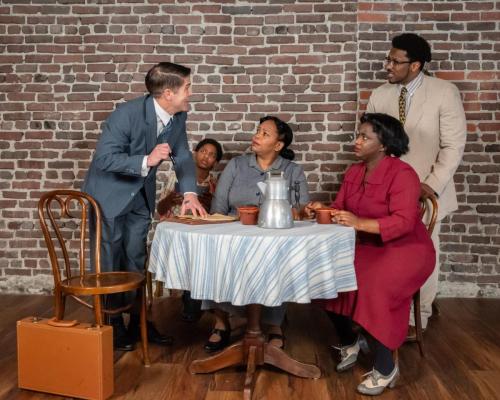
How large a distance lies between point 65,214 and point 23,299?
1677 millimetres

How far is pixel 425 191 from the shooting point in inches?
124

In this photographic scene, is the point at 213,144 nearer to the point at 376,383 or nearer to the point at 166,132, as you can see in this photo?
the point at 166,132

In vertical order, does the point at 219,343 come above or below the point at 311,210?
below

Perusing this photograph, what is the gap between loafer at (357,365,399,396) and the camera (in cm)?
253

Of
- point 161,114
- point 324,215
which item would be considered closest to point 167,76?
point 161,114

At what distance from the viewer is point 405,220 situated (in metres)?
2.60

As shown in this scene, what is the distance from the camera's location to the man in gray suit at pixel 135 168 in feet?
9.55

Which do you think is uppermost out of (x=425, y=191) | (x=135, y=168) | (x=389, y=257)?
(x=135, y=168)

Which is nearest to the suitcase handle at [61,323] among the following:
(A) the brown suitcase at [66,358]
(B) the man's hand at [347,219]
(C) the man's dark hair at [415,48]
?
(A) the brown suitcase at [66,358]

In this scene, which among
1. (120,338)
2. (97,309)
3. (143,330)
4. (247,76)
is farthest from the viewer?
(247,76)

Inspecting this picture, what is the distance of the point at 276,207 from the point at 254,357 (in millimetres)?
690

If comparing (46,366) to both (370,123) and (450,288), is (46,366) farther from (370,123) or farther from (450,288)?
(450,288)

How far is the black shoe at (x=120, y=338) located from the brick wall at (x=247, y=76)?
4.58ft

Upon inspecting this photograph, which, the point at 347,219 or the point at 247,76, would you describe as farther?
the point at 247,76
